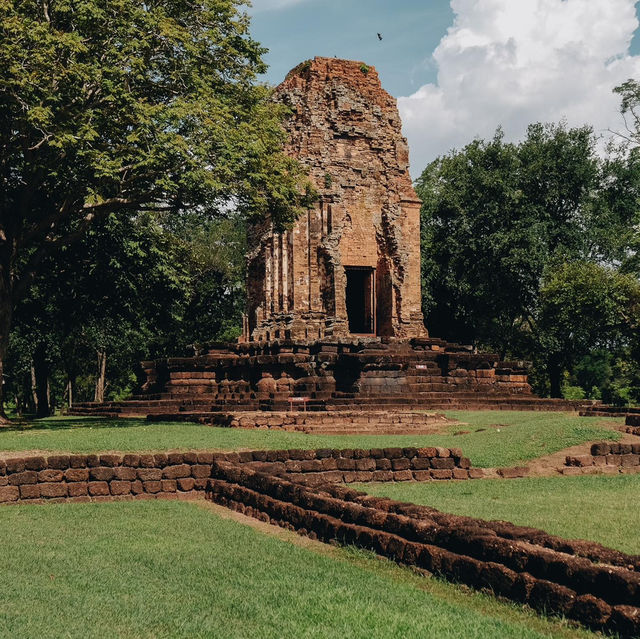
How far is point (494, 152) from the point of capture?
40.4m

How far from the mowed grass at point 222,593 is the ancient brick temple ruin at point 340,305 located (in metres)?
13.7

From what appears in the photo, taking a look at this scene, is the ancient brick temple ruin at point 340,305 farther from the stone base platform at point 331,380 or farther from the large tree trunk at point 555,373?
the large tree trunk at point 555,373

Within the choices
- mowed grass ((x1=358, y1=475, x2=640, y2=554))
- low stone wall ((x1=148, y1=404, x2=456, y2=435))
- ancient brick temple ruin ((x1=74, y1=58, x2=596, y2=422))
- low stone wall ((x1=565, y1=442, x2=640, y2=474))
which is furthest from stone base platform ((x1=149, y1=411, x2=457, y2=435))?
mowed grass ((x1=358, y1=475, x2=640, y2=554))

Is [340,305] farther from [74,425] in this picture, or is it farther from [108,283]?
[74,425]

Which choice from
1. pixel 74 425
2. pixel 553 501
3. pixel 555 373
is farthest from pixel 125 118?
pixel 555 373

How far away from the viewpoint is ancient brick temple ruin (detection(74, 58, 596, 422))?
23.1 meters

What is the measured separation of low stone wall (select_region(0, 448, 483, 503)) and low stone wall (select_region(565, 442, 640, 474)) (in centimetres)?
145

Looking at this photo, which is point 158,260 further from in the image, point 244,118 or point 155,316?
point 244,118

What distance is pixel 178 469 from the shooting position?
11.2 metres

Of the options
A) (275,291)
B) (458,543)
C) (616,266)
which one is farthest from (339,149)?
(458,543)

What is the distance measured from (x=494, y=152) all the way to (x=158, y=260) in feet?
65.7

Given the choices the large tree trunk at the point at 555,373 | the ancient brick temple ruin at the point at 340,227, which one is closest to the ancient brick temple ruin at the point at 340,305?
the ancient brick temple ruin at the point at 340,227

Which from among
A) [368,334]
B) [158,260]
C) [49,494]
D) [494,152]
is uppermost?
[494,152]

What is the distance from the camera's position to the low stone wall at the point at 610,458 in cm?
1184
